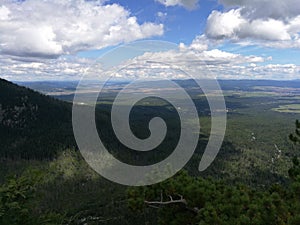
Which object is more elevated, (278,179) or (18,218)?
(18,218)

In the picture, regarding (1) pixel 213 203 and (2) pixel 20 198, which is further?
(1) pixel 213 203

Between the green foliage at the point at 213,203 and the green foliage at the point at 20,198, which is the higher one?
the green foliage at the point at 20,198

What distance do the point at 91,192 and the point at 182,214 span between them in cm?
17364

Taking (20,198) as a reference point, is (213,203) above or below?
below

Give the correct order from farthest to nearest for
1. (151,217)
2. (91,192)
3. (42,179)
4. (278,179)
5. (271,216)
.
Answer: (278,179), (91,192), (151,217), (271,216), (42,179)

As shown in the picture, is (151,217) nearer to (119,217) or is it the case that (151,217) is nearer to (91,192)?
(119,217)

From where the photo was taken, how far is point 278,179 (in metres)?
196

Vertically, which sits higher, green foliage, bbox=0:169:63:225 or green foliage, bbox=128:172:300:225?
green foliage, bbox=0:169:63:225

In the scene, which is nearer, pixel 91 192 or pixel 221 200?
pixel 221 200

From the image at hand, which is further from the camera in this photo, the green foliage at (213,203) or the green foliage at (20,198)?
the green foliage at (213,203)

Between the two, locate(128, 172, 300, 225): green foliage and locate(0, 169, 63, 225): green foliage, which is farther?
locate(128, 172, 300, 225): green foliage

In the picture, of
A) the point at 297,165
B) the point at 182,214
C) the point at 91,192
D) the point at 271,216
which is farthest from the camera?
the point at 91,192

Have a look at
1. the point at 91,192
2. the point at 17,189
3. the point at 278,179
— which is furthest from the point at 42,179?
the point at 278,179

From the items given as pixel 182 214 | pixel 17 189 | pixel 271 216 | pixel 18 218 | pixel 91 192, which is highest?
pixel 17 189
